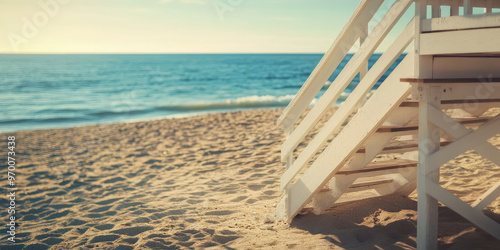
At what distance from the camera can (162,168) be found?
286 inches

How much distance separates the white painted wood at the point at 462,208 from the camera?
2.91m

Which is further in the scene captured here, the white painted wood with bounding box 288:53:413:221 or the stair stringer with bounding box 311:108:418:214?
the stair stringer with bounding box 311:108:418:214

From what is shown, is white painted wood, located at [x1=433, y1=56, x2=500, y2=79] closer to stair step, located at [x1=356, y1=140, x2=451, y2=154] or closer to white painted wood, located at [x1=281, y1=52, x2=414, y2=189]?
white painted wood, located at [x1=281, y1=52, x2=414, y2=189]

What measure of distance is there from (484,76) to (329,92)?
43.7 inches

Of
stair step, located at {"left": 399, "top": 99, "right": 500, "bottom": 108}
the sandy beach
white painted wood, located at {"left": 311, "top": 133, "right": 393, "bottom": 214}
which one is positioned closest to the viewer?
stair step, located at {"left": 399, "top": 99, "right": 500, "bottom": 108}

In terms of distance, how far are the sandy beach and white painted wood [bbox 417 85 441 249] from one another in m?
0.51

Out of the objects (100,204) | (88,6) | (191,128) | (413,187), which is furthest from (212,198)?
(88,6)

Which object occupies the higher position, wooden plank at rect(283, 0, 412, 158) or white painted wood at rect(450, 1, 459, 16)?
white painted wood at rect(450, 1, 459, 16)

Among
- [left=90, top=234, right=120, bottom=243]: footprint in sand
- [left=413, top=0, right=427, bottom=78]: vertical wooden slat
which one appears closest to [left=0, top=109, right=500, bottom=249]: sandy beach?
[left=90, top=234, right=120, bottom=243]: footprint in sand

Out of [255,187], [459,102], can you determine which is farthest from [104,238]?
[459,102]

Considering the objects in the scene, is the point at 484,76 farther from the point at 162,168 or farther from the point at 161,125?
the point at 161,125

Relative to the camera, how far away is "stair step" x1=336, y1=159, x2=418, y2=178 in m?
3.68

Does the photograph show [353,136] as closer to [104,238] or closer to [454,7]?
[454,7]

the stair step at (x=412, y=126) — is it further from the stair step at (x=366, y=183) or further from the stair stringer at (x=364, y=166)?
the stair step at (x=366, y=183)
